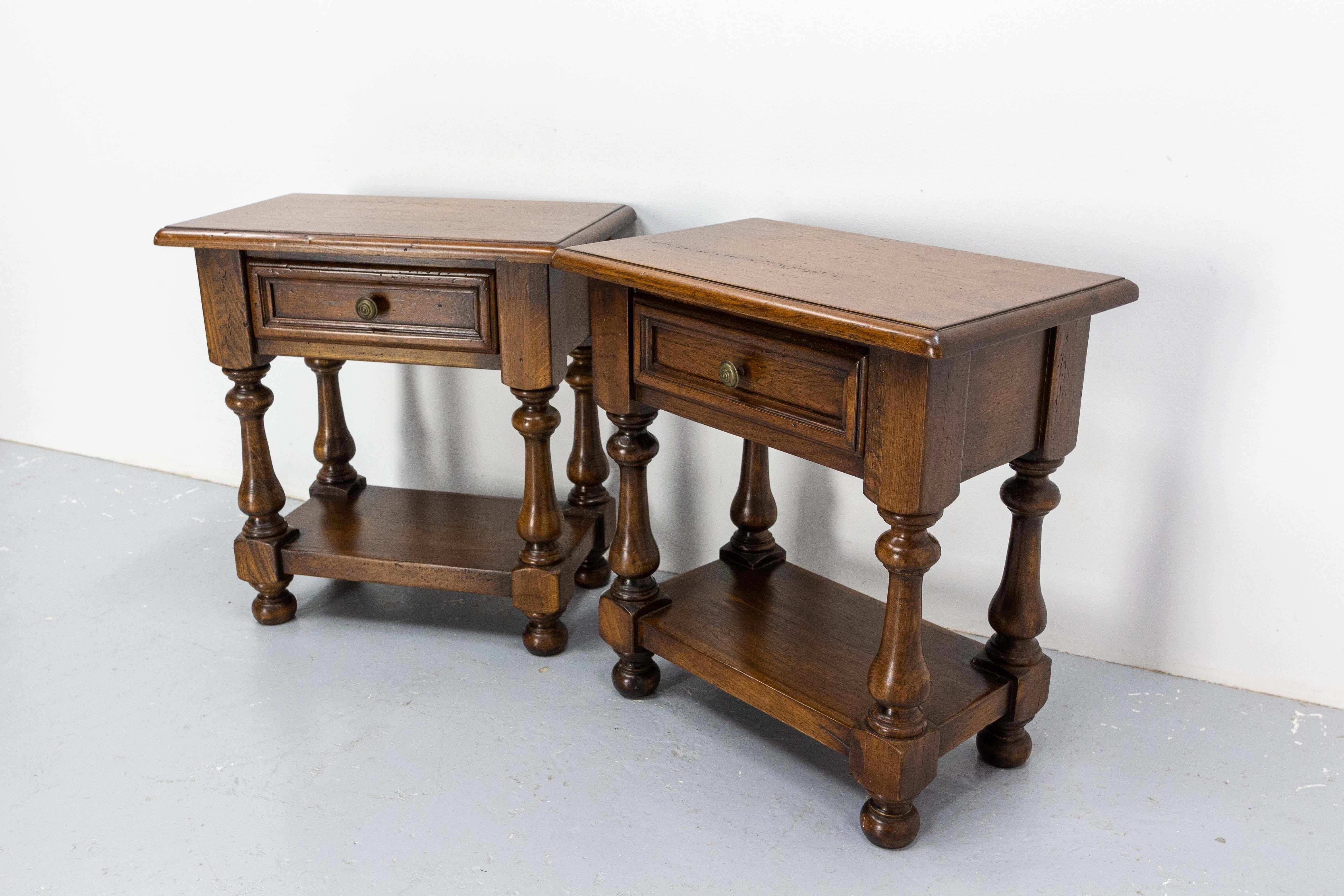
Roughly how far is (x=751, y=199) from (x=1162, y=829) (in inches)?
61.2

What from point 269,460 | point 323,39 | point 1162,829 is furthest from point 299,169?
point 1162,829

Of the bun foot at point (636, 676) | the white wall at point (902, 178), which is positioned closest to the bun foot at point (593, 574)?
the white wall at point (902, 178)

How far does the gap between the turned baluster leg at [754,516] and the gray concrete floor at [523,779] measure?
31cm

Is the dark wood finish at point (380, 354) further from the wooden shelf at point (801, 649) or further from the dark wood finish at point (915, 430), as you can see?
the dark wood finish at point (915, 430)

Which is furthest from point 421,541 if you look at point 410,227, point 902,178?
point 902,178

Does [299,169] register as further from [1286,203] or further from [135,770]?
[1286,203]

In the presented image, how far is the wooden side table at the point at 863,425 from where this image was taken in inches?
68.1

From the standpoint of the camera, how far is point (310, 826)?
200cm

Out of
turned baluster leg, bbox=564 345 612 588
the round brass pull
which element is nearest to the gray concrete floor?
turned baluster leg, bbox=564 345 612 588

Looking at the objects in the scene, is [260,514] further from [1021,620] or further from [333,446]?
[1021,620]

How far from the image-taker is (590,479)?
2.85 metres

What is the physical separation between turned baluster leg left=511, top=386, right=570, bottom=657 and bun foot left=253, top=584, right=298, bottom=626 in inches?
23.6

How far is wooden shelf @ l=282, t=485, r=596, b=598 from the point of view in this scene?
2.57 metres

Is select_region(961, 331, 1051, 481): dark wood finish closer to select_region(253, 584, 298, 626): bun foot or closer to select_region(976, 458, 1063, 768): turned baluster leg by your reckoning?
select_region(976, 458, 1063, 768): turned baluster leg
